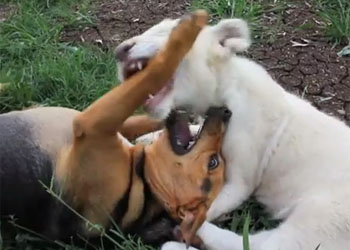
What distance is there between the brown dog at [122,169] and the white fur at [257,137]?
5.7 inches

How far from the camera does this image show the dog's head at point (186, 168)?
13.4 ft

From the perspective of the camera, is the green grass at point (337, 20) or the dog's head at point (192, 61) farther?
the green grass at point (337, 20)

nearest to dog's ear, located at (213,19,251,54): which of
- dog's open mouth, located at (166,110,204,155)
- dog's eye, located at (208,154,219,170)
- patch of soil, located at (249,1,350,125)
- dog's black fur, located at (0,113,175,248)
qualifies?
dog's open mouth, located at (166,110,204,155)

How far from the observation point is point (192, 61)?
4363 mm

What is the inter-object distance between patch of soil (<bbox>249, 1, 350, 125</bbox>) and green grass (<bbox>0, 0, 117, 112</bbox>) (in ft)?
2.95

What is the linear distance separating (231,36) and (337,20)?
4.43 ft

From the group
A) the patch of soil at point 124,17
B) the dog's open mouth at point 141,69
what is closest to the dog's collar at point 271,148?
the dog's open mouth at point 141,69

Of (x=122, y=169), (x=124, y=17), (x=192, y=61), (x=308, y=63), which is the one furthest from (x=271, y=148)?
(x=124, y=17)

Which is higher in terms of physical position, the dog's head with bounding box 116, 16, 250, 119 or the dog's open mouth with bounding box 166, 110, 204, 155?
the dog's head with bounding box 116, 16, 250, 119

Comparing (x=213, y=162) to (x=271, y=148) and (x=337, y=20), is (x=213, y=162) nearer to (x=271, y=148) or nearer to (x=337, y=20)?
(x=271, y=148)

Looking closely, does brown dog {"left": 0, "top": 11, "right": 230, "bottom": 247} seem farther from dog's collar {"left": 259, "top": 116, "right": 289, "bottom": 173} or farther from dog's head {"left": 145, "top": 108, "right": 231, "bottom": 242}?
dog's collar {"left": 259, "top": 116, "right": 289, "bottom": 173}

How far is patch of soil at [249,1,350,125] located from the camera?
204 inches

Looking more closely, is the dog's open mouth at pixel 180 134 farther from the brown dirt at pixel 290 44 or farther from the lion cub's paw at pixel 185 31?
the brown dirt at pixel 290 44

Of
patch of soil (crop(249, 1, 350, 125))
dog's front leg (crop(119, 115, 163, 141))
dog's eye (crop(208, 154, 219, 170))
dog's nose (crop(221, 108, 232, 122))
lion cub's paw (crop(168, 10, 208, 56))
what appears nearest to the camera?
lion cub's paw (crop(168, 10, 208, 56))
